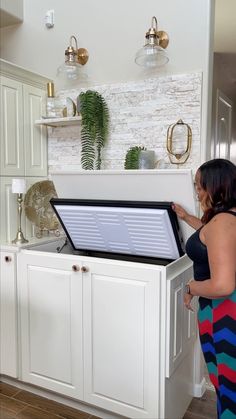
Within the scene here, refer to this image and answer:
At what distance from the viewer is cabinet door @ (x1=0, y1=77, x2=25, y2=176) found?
228 centimetres

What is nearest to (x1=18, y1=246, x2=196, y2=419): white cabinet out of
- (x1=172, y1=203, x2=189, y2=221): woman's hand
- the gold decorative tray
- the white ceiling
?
(x1=172, y1=203, x2=189, y2=221): woman's hand

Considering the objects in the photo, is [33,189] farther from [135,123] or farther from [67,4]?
[67,4]

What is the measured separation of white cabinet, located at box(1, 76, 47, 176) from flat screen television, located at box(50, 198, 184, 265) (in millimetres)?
623

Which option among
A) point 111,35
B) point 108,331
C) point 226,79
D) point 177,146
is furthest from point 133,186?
point 226,79

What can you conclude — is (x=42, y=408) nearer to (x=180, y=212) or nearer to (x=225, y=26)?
(x=180, y=212)

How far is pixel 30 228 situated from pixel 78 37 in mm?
1407

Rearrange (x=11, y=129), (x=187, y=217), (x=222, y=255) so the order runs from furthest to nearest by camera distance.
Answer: (x=11, y=129) < (x=187, y=217) < (x=222, y=255)

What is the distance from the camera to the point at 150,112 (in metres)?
2.21

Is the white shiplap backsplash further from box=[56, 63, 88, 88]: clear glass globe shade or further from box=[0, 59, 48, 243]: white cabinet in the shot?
box=[0, 59, 48, 243]: white cabinet

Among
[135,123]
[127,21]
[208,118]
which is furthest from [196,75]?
[127,21]

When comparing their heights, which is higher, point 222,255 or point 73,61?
point 73,61

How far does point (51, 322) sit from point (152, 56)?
1.67 meters

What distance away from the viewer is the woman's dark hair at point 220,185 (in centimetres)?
134

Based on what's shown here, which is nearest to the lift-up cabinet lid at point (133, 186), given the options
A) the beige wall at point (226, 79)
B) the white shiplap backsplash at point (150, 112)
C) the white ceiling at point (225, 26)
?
the white shiplap backsplash at point (150, 112)
